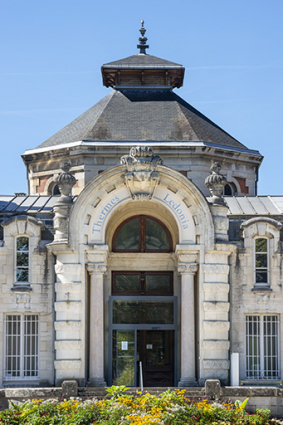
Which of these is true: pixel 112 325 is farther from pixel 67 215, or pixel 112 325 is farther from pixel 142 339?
pixel 67 215

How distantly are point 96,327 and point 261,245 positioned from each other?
7219 mm

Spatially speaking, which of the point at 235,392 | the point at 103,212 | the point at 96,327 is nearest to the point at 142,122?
the point at 103,212

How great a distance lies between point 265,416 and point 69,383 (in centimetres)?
693

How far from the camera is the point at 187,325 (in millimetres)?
30453

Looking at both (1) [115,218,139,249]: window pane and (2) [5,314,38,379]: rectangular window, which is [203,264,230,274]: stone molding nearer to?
(1) [115,218,139,249]: window pane

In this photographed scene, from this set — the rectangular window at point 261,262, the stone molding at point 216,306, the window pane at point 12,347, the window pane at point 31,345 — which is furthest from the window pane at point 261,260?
the window pane at point 12,347

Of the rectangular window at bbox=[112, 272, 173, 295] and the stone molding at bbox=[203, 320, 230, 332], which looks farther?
the rectangular window at bbox=[112, 272, 173, 295]

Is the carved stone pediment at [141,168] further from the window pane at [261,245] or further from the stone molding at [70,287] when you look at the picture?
the window pane at [261,245]

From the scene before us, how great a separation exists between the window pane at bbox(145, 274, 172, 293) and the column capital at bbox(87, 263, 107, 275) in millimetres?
3212

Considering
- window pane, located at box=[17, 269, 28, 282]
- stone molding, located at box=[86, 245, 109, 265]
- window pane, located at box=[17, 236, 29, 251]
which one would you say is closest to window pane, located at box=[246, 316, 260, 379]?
stone molding, located at box=[86, 245, 109, 265]

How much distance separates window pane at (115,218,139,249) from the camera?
A: 3341 cm

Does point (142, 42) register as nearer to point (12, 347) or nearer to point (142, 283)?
point (142, 283)

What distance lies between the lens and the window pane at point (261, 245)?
31656 mm

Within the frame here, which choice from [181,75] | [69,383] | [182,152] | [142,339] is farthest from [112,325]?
[181,75]
